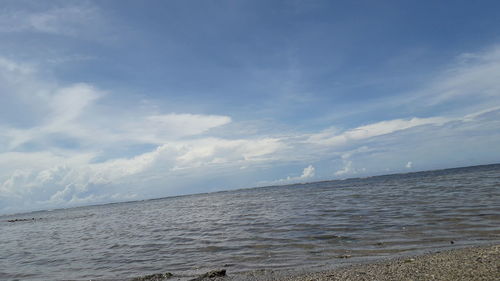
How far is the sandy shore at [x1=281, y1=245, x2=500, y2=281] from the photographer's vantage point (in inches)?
290

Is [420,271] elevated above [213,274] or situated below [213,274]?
above

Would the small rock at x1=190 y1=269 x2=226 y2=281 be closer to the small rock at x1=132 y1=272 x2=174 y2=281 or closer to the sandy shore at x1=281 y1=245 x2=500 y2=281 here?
the small rock at x1=132 y1=272 x2=174 y2=281

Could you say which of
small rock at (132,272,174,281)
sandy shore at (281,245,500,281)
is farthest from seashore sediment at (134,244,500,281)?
small rock at (132,272,174,281)

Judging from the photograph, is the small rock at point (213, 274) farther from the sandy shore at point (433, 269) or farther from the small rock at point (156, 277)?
the sandy shore at point (433, 269)

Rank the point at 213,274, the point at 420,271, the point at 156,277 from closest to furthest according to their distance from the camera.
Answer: the point at 420,271, the point at 213,274, the point at 156,277

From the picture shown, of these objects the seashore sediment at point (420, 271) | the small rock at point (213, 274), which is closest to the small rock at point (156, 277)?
the small rock at point (213, 274)

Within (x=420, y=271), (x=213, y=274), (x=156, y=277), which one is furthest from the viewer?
(x=156, y=277)

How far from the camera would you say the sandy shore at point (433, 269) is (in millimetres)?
7371

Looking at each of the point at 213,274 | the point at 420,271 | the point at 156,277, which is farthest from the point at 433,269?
the point at 156,277

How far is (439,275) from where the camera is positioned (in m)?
7.49

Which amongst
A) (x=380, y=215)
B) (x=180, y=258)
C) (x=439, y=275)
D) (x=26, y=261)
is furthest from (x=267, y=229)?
(x=26, y=261)

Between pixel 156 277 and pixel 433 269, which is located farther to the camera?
pixel 156 277

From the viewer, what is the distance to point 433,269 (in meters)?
8.06

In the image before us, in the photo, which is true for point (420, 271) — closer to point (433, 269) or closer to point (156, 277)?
point (433, 269)
